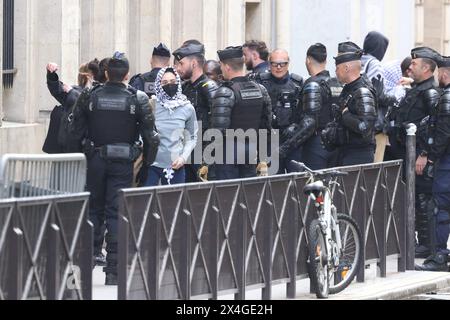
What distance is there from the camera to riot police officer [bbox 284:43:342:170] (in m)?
15.9

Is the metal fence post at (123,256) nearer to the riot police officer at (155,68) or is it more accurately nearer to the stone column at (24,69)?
the riot police officer at (155,68)

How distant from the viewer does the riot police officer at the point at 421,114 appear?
15750mm

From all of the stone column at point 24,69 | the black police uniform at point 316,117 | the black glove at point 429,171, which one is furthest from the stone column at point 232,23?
the black glove at point 429,171

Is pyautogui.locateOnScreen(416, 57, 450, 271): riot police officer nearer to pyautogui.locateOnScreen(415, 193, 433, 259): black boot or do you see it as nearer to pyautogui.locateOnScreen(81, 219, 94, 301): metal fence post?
pyautogui.locateOnScreen(415, 193, 433, 259): black boot

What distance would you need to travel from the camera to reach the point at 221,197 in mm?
11758

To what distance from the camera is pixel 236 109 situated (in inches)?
584

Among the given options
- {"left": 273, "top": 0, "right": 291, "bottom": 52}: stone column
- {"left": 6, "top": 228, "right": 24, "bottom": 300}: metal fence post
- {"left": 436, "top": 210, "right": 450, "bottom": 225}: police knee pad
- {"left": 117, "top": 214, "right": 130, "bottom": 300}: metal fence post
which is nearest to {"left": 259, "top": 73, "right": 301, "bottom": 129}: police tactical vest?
{"left": 436, "top": 210, "right": 450, "bottom": 225}: police knee pad

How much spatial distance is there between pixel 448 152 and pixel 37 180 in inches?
228

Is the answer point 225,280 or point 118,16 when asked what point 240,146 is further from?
point 118,16

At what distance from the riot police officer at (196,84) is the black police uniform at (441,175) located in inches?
77.7

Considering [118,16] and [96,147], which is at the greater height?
[118,16]

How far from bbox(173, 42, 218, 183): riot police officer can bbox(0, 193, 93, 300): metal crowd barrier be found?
17.0ft

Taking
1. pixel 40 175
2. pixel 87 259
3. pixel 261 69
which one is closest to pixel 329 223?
pixel 87 259

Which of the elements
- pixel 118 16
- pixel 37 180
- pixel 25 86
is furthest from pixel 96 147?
pixel 118 16
